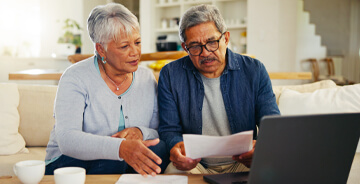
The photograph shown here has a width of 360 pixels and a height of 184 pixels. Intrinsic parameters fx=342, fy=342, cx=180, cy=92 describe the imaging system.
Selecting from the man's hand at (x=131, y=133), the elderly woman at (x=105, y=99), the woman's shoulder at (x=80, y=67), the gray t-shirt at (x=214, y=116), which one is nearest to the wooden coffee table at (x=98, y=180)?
the elderly woman at (x=105, y=99)

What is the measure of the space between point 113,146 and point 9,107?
1053 millimetres

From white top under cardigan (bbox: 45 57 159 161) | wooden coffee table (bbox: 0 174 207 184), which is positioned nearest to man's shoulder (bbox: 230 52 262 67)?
white top under cardigan (bbox: 45 57 159 161)

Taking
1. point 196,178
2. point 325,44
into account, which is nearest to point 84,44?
point 196,178

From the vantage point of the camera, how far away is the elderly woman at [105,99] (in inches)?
54.5

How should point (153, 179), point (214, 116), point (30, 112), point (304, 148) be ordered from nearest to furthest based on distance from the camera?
point (304, 148) → point (153, 179) → point (214, 116) → point (30, 112)

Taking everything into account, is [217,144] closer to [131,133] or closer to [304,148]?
[304,148]

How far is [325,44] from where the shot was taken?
892 cm

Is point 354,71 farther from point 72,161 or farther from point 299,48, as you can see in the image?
point 72,161

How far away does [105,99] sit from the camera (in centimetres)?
150

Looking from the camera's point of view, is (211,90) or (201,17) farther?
(211,90)

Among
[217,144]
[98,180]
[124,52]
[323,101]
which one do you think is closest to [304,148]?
[217,144]

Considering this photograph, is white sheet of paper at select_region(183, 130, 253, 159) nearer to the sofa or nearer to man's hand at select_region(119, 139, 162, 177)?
man's hand at select_region(119, 139, 162, 177)

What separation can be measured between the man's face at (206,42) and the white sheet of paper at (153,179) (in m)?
0.54

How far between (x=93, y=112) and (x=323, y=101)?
1.23 metres
